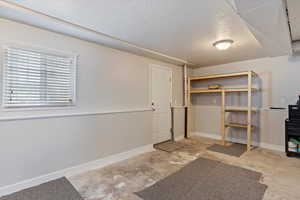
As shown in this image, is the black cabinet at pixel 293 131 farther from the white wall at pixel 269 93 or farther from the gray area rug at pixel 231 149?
the gray area rug at pixel 231 149

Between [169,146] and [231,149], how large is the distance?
1470mm

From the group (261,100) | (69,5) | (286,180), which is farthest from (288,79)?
(69,5)

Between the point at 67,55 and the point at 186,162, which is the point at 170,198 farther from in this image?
the point at 67,55

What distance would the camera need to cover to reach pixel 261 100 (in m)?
3.75

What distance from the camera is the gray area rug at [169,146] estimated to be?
11.7 feet

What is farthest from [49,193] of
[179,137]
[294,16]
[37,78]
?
[294,16]

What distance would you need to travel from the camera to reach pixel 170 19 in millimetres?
1996

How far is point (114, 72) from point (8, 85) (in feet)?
5.28

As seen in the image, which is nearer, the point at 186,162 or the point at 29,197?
the point at 29,197

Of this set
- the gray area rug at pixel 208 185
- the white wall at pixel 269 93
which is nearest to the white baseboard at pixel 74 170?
the gray area rug at pixel 208 185

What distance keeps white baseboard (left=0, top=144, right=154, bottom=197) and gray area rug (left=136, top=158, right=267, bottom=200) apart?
111 centimetres

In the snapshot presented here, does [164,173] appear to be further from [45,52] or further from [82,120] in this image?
[45,52]

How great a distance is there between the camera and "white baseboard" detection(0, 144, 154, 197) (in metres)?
1.95

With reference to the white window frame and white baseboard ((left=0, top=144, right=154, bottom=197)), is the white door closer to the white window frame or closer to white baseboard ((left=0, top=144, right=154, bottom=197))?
white baseboard ((left=0, top=144, right=154, bottom=197))
